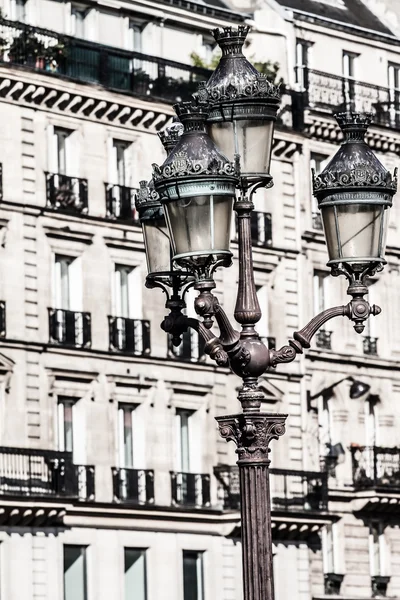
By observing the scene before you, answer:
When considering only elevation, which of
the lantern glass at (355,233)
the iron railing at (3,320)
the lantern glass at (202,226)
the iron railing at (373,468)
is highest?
the iron railing at (3,320)

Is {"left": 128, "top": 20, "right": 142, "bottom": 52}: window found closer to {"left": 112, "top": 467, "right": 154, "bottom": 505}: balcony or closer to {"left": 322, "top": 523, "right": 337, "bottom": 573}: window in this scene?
{"left": 112, "top": 467, "right": 154, "bottom": 505}: balcony

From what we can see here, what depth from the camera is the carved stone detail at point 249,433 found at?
735 inches

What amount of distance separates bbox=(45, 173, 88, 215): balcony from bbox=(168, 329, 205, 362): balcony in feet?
13.7

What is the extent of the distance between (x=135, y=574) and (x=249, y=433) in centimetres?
3803

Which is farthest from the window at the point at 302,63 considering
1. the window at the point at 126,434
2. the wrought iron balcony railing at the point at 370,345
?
the window at the point at 126,434

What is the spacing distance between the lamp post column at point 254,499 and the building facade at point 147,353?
112 ft

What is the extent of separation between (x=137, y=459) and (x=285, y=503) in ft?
15.2

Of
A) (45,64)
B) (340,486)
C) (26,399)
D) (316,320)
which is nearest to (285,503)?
(340,486)

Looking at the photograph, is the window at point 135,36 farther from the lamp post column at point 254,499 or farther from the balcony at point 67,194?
the lamp post column at point 254,499

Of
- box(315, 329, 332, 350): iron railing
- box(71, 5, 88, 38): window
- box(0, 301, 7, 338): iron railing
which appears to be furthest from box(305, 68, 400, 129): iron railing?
box(0, 301, 7, 338): iron railing

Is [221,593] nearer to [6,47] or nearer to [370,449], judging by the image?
[370,449]

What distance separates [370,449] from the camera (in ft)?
205

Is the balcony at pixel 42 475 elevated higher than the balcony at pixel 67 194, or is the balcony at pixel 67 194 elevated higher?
the balcony at pixel 67 194

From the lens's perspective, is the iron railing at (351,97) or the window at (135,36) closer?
the window at (135,36)
